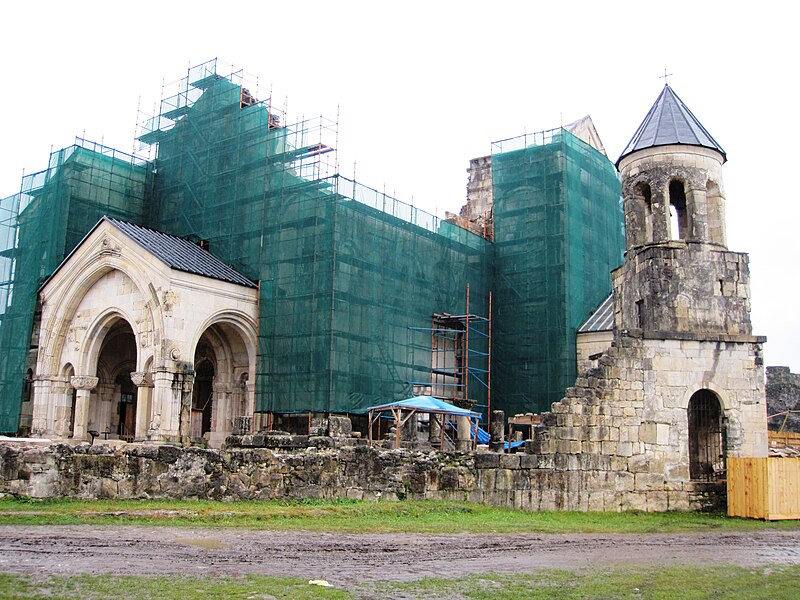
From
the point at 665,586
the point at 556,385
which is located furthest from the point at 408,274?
the point at 665,586

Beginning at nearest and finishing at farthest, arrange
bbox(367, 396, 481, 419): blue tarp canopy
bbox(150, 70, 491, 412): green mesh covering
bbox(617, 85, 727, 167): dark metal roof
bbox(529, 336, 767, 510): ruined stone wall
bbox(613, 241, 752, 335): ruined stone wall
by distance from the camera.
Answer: bbox(529, 336, 767, 510): ruined stone wall → bbox(613, 241, 752, 335): ruined stone wall → bbox(617, 85, 727, 167): dark metal roof → bbox(367, 396, 481, 419): blue tarp canopy → bbox(150, 70, 491, 412): green mesh covering

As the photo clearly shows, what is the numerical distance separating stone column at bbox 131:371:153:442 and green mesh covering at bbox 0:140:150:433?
21.8 feet

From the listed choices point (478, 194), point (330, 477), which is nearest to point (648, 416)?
point (330, 477)

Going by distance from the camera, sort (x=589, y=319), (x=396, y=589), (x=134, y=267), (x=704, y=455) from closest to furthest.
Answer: (x=396, y=589) < (x=704, y=455) < (x=134, y=267) < (x=589, y=319)

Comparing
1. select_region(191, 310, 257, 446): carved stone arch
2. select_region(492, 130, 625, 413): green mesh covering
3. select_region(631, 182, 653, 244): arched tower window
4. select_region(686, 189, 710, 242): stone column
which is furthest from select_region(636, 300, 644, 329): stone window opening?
select_region(191, 310, 257, 446): carved stone arch

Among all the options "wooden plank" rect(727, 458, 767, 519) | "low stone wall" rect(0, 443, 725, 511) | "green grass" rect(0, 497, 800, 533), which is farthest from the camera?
"wooden plank" rect(727, 458, 767, 519)

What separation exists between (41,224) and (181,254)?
7.33 meters

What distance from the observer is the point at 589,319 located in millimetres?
36812

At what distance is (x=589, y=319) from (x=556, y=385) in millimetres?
3620

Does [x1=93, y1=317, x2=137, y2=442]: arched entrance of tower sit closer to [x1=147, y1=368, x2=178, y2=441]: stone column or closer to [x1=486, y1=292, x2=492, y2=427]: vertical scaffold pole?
[x1=147, y1=368, x2=178, y2=441]: stone column

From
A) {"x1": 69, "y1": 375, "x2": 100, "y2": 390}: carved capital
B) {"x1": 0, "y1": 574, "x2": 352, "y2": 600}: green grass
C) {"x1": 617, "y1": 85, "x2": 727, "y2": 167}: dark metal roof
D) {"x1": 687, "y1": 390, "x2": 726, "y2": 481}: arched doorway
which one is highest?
{"x1": 617, "y1": 85, "x2": 727, "y2": 167}: dark metal roof

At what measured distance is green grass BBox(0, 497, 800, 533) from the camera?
13469 mm

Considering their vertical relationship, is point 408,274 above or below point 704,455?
above

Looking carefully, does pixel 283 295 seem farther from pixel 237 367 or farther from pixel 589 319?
pixel 589 319
